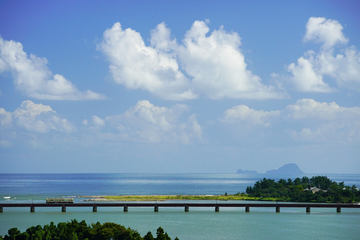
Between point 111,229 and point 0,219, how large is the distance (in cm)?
5237

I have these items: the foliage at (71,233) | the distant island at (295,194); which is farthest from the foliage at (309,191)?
the foliage at (71,233)

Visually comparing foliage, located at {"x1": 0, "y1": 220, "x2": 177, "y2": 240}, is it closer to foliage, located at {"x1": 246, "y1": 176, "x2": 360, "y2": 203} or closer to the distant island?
the distant island

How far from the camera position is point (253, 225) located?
96125 millimetres

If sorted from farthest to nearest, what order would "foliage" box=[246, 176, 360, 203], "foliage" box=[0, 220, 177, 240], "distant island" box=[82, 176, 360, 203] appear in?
1. "distant island" box=[82, 176, 360, 203]
2. "foliage" box=[246, 176, 360, 203]
3. "foliage" box=[0, 220, 177, 240]

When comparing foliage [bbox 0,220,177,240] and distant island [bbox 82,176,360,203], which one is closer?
foliage [bbox 0,220,177,240]

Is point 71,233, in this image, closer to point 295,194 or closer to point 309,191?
point 295,194

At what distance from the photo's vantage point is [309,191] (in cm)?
16312

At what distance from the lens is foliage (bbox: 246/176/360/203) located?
15300cm

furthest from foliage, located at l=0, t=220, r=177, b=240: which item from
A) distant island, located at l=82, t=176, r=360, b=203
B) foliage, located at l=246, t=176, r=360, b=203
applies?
foliage, located at l=246, t=176, r=360, b=203

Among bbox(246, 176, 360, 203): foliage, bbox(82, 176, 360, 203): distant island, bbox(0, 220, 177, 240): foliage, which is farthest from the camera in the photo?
bbox(82, 176, 360, 203): distant island

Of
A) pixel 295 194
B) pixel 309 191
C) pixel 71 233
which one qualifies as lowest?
pixel 71 233

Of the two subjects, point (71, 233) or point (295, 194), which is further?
point (295, 194)

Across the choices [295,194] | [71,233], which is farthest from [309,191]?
[71,233]

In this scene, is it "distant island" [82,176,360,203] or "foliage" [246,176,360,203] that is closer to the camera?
"foliage" [246,176,360,203]
